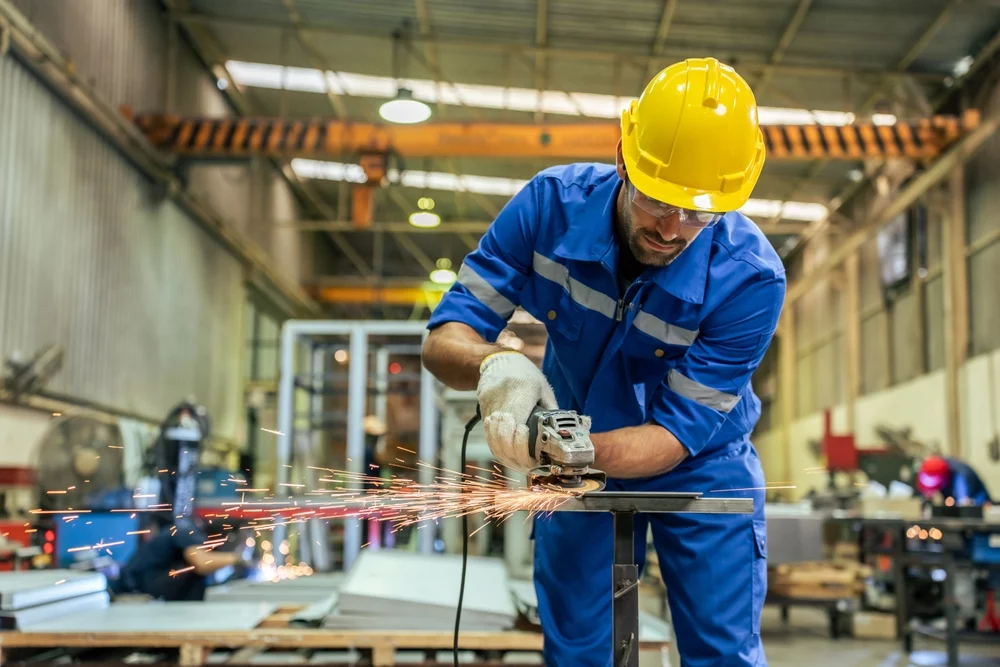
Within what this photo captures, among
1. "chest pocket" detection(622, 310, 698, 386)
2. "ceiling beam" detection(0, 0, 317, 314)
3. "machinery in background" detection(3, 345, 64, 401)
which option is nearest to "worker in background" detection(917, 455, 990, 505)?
"chest pocket" detection(622, 310, 698, 386)

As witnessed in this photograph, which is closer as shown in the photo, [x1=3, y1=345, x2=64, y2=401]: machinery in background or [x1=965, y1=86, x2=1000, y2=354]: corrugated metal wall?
[x1=3, y1=345, x2=64, y2=401]: machinery in background

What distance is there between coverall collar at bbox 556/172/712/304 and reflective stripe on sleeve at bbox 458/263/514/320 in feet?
0.55

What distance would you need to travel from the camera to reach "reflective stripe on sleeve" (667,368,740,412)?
1.98 metres

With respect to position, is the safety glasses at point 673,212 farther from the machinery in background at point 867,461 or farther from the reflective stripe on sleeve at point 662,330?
the machinery in background at point 867,461

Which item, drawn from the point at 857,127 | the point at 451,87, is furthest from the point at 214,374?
the point at 857,127

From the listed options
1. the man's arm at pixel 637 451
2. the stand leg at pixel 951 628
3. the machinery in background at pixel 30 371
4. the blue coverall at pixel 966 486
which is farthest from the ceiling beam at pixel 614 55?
the man's arm at pixel 637 451

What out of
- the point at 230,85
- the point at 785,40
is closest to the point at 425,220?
the point at 230,85

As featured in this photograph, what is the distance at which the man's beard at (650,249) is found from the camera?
1.91 meters

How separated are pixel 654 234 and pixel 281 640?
216 cm

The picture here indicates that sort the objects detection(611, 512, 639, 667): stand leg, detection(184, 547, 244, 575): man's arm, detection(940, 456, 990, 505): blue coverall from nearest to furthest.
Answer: detection(611, 512, 639, 667): stand leg
detection(184, 547, 244, 575): man's arm
detection(940, 456, 990, 505): blue coverall

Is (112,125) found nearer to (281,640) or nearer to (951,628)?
(281,640)

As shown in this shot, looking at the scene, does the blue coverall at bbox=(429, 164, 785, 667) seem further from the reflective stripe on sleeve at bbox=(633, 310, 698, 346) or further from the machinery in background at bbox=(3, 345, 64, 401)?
the machinery in background at bbox=(3, 345, 64, 401)

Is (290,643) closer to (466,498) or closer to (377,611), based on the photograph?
(377,611)

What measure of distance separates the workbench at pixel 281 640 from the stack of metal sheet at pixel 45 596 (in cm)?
10
